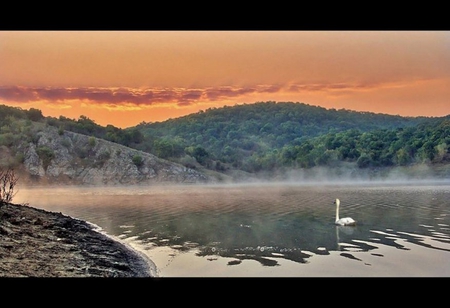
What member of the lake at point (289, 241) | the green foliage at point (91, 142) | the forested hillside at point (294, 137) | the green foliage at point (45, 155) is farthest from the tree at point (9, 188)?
the forested hillside at point (294, 137)

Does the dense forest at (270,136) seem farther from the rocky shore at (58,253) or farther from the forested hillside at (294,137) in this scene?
the rocky shore at (58,253)

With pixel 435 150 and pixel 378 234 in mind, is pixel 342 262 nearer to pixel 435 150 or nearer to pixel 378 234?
pixel 378 234

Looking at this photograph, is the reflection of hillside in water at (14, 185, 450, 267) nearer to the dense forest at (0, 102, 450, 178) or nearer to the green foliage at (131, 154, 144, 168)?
the green foliage at (131, 154, 144, 168)

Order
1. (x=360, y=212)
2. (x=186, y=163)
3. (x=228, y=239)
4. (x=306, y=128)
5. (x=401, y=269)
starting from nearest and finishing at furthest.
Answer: (x=401, y=269) → (x=228, y=239) → (x=360, y=212) → (x=186, y=163) → (x=306, y=128)

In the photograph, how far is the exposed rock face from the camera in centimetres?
4638

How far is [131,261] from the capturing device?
694cm

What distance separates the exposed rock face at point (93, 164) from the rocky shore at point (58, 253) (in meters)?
38.3

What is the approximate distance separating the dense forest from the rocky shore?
39974mm

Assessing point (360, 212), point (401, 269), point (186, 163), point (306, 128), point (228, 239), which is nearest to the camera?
point (401, 269)

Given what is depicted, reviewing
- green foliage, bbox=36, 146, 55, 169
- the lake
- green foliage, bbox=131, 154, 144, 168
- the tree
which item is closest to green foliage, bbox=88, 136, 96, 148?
green foliage, bbox=36, 146, 55, 169

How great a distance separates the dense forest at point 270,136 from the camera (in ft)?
156

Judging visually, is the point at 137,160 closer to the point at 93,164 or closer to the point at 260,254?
the point at 93,164
